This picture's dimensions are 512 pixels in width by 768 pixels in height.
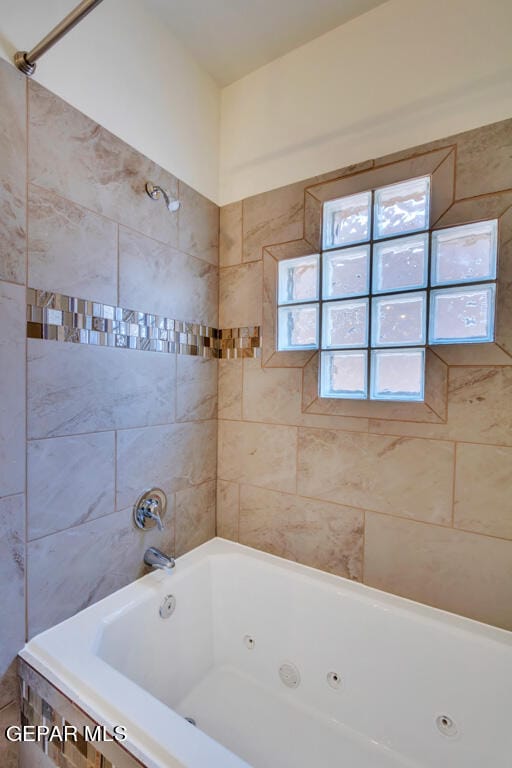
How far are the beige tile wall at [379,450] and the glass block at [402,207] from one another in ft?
0.24

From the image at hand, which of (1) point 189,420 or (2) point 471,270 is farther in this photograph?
(1) point 189,420

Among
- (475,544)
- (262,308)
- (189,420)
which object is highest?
(262,308)

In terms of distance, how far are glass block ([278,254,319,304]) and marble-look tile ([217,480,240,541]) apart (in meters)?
0.99

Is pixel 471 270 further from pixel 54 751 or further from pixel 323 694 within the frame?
pixel 54 751

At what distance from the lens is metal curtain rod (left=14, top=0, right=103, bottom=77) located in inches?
32.7

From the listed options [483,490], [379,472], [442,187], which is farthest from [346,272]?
[483,490]

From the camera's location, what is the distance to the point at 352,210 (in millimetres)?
1440

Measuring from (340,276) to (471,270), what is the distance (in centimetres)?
49

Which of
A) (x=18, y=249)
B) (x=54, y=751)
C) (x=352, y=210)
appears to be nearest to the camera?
(x=54, y=751)

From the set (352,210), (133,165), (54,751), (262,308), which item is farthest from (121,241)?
(54,751)

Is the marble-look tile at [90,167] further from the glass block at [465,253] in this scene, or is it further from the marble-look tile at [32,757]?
the marble-look tile at [32,757]

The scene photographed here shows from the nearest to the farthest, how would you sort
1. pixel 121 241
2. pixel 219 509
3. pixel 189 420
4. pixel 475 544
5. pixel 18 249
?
1. pixel 18 249
2. pixel 475 544
3. pixel 121 241
4. pixel 189 420
5. pixel 219 509

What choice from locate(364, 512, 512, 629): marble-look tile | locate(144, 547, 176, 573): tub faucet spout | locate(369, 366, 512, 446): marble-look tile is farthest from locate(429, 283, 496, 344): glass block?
locate(144, 547, 176, 573): tub faucet spout

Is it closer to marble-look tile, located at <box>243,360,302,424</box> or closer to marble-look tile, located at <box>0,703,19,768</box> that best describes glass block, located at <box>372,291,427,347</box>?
marble-look tile, located at <box>243,360,302,424</box>
